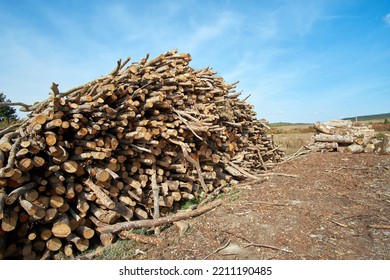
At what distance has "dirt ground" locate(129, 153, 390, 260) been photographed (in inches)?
123

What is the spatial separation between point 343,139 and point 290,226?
919 centimetres

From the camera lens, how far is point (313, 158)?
9.47 metres

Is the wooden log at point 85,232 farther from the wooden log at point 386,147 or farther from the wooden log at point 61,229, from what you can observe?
the wooden log at point 386,147

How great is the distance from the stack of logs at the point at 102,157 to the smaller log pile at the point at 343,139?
7.70 metres

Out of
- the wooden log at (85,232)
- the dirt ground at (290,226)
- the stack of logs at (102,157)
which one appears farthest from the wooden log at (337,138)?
the wooden log at (85,232)

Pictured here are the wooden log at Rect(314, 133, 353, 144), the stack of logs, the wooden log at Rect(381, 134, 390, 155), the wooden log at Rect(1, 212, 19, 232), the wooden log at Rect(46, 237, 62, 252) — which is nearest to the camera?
Answer: the wooden log at Rect(1, 212, 19, 232)

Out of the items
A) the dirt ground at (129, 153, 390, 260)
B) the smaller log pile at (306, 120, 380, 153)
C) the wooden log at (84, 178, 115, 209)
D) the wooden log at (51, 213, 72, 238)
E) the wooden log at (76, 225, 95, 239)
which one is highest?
the smaller log pile at (306, 120, 380, 153)

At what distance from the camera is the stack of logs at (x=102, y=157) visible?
10.2 feet

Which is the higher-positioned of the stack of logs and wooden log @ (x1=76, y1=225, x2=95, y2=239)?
the stack of logs

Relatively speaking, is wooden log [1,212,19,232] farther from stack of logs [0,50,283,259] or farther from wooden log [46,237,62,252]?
wooden log [46,237,62,252]

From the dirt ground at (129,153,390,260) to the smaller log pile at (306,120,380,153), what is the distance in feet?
16.4

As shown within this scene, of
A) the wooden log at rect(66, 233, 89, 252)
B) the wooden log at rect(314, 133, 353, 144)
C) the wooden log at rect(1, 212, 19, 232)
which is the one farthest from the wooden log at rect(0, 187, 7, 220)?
the wooden log at rect(314, 133, 353, 144)
